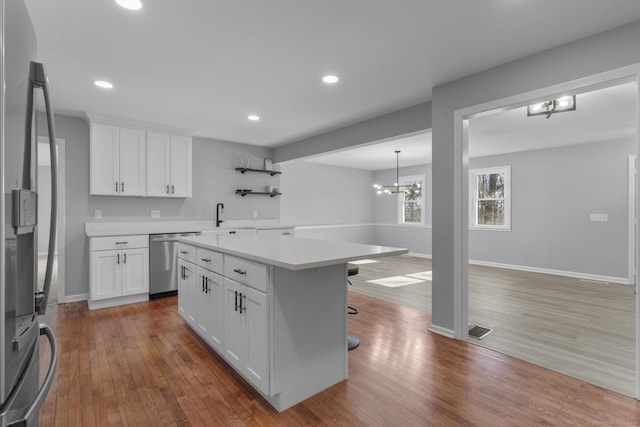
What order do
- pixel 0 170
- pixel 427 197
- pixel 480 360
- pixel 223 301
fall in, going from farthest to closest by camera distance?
pixel 427 197 → pixel 480 360 → pixel 223 301 → pixel 0 170

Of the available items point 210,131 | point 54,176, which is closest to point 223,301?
point 54,176

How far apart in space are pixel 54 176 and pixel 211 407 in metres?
1.53

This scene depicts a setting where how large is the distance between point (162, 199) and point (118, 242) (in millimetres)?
1072

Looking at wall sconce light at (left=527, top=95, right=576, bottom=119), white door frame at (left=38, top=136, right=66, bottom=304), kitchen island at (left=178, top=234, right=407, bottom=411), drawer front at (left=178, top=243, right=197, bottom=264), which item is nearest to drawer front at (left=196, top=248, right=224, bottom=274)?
kitchen island at (left=178, top=234, right=407, bottom=411)

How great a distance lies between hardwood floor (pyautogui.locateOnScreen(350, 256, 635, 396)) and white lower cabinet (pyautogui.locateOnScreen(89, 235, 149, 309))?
2.92 metres

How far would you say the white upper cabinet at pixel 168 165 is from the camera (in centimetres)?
444

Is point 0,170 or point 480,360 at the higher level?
point 0,170

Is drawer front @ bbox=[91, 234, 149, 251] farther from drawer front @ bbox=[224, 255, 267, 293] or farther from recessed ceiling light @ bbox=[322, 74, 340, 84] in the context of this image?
recessed ceiling light @ bbox=[322, 74, 340, 84]

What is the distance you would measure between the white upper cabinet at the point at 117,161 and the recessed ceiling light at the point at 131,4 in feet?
8.71

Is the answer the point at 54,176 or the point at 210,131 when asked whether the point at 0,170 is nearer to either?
the point at 54,176

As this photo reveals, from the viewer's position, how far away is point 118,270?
12.8ft

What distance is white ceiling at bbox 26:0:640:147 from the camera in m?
1.97

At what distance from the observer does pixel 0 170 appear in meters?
0.72

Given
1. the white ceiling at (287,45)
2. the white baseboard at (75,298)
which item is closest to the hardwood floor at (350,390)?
the white baseboard at (75,298)
